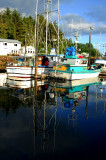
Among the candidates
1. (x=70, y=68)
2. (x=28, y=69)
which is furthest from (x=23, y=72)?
(x=70, y=68)

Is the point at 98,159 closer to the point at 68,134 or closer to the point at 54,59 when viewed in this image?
the point at 68,134

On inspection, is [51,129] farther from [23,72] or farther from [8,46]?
[8,46]

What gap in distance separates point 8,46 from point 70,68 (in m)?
42.3

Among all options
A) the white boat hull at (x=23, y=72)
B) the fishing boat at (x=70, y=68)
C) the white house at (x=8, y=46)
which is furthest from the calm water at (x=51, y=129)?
the white house at (x=8, y=46)

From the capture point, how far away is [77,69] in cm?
3148

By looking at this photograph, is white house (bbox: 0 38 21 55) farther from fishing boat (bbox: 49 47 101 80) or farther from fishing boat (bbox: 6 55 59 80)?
fishing boat (bbox: 49 47 101 80)

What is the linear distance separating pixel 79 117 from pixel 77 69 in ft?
64.5

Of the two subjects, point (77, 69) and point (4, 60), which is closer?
point (77, 69)

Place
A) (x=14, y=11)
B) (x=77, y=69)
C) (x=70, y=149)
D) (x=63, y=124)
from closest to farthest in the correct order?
(x=70, y=149), (x=63, y=124), (x=77, y=69), (x=14, y=11)

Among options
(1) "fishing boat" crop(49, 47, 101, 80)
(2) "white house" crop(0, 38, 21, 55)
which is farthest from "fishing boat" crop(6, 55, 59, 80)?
(2) "white house" crop(0, 38, 21, 55)

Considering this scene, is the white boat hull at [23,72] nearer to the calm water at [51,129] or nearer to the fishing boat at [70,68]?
the fishing boat at [70,68]

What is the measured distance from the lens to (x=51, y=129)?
10.2 metres

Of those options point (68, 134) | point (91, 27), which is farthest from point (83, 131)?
point (91, 27)

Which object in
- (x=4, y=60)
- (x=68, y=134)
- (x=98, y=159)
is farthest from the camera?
(x=4, y=60)
